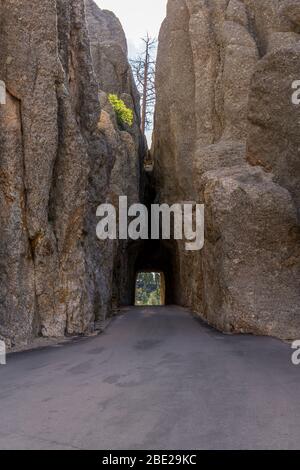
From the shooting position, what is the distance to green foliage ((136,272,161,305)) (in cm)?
5175

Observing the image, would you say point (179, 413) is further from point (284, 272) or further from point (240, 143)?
point (240, 143)

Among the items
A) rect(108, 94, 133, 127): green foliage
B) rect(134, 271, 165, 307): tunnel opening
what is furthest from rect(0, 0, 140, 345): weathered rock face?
rect(134, 271, 165, 307): tunnel opening

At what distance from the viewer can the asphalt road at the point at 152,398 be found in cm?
475

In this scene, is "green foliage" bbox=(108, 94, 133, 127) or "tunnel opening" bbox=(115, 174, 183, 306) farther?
"tunnel opening" bbox=(115, 174, 183, 306)

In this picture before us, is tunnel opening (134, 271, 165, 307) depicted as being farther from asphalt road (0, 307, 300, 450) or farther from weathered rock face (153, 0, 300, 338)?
asphalt road (0, 307, 300, 450)

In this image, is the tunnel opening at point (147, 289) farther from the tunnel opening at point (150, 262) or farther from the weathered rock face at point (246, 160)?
the weathered rock face at point (246, 160)

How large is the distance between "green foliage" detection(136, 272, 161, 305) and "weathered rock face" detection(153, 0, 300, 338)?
87.6 feet

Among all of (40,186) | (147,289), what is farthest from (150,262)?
(40,186)

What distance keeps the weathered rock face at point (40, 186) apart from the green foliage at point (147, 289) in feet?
118

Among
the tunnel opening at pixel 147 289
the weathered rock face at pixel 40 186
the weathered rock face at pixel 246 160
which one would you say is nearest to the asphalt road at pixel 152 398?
the weathered rock face at pixel 40 186

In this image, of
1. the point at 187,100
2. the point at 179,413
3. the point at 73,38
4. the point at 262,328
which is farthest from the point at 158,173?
the point at 179,413

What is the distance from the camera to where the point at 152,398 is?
6.30 m

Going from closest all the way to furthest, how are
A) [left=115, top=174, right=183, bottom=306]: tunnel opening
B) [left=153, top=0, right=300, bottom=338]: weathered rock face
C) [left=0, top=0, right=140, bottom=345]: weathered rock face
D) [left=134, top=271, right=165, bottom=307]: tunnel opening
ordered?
[left=0, top=0, right=140, bottom=345]: weathered rock face, [left=153, top=0, right=300, bottom=338]: weathered rock face, [left=115, top=174, right=183, bottom=306]: tunnel opening, [left=134, top=271, right=165, bottom=307]: tunnel opening

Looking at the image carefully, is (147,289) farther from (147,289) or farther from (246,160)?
(246,160)
